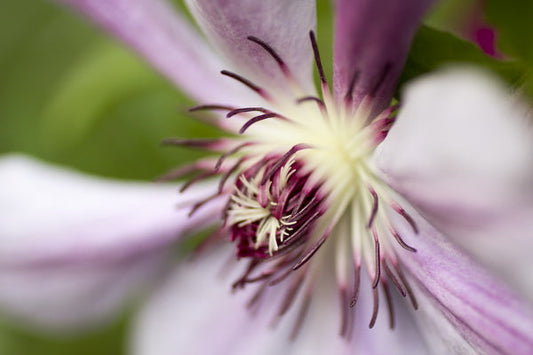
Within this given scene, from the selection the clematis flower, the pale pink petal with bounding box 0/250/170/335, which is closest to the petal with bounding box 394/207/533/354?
the clematis flower

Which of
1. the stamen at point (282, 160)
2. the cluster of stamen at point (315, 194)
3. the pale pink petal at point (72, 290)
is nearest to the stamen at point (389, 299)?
the cluster of stamen at point (315, 194)

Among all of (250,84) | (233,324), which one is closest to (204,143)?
(250,84)

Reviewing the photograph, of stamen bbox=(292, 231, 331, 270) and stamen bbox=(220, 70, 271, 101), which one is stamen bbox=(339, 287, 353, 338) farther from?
stamen bbox=(220, 70, 271, 101)

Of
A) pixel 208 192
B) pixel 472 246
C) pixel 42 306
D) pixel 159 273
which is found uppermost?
pixel 472 246

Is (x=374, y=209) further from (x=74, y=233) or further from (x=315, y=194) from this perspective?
(x=74, y=233)

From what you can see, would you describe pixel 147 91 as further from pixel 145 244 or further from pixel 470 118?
pixel 470 118

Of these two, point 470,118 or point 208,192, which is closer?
point 470,118

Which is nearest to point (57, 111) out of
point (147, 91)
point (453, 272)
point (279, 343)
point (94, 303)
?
point (147, 91)
